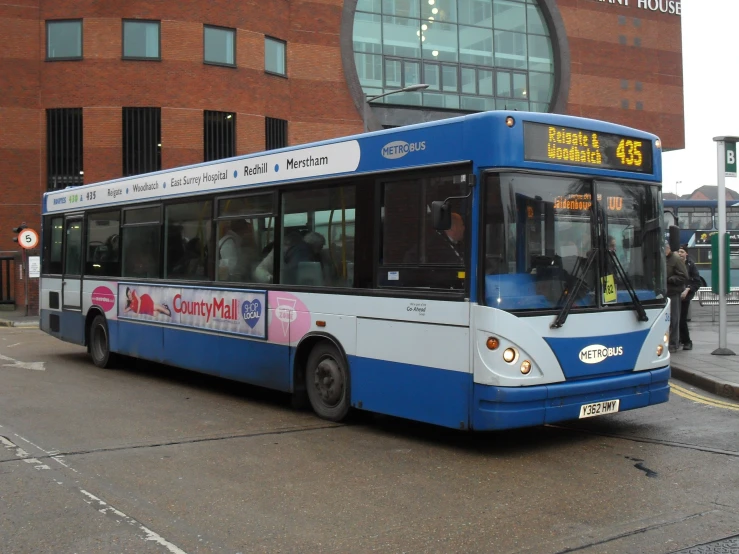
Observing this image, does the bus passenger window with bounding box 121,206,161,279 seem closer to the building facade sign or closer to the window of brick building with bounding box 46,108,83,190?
the window of brick building with bounding box 46,108,83,190

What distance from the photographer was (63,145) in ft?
107

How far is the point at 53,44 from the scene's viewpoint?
107 feet

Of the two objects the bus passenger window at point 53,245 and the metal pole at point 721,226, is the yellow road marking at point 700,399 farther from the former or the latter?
the bus passenger window at point 53,245

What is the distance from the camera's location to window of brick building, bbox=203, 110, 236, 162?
3381cm

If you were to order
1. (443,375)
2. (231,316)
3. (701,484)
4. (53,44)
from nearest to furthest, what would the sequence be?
(701,484), (443,375), (231,316), (53,44)

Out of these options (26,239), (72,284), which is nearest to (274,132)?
(26,239)

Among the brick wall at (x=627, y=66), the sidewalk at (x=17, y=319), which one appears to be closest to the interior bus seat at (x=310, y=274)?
the sidewalk at (x=17, y=319)

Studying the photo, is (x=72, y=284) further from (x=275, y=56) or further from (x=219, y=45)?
(x=275, y=56)

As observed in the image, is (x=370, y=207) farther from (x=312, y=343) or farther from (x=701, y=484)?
(x=701, y=484)

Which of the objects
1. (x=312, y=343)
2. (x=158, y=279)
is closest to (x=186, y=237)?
(x=158, y=279)

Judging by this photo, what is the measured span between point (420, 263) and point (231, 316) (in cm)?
345

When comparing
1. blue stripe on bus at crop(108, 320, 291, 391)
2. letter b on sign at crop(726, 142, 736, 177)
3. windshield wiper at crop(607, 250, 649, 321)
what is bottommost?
blue stripe on bus at crop(108, 320, 291, 391)

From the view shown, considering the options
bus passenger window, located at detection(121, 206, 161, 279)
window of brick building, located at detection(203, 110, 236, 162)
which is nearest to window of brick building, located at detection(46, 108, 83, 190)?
window of brick building, located at detection(203, 110, 236, 162)

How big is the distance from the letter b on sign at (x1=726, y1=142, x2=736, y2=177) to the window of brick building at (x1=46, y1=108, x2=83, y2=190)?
26134mm
